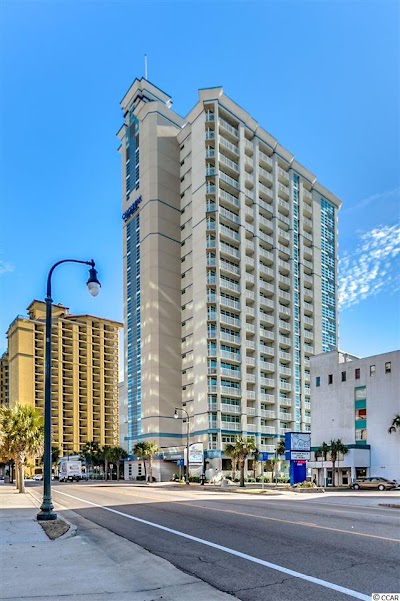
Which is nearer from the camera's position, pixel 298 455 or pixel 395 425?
pixel 298 455

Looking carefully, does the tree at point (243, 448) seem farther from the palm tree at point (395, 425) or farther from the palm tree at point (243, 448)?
the palm tree at point (395, 425)

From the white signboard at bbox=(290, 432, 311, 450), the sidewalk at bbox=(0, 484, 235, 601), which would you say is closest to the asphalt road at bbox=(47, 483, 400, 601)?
the sidewalk at bbox=(0, 484, 235, 601)

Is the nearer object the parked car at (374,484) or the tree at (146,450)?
the parked car at (374,484)

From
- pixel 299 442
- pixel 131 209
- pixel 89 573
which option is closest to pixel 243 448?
pixel 299 442

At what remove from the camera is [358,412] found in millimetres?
63594

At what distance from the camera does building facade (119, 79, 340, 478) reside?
3297 inches

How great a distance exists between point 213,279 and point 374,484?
41614 mm

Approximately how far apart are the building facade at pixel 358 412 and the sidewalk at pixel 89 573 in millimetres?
51950

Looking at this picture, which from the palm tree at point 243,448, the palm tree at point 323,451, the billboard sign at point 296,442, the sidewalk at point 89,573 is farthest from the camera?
the palm tree at point 323,451

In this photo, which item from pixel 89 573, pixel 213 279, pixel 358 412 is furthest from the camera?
pixel 213 279

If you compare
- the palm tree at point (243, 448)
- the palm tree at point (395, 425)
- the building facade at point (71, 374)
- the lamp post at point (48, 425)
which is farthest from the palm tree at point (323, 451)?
the building facade at point (71, 374)

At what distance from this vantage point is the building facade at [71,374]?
159625 mm

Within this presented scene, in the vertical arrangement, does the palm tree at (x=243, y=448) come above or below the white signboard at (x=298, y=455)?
below

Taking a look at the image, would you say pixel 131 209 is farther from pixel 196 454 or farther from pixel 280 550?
pixel 280 550
